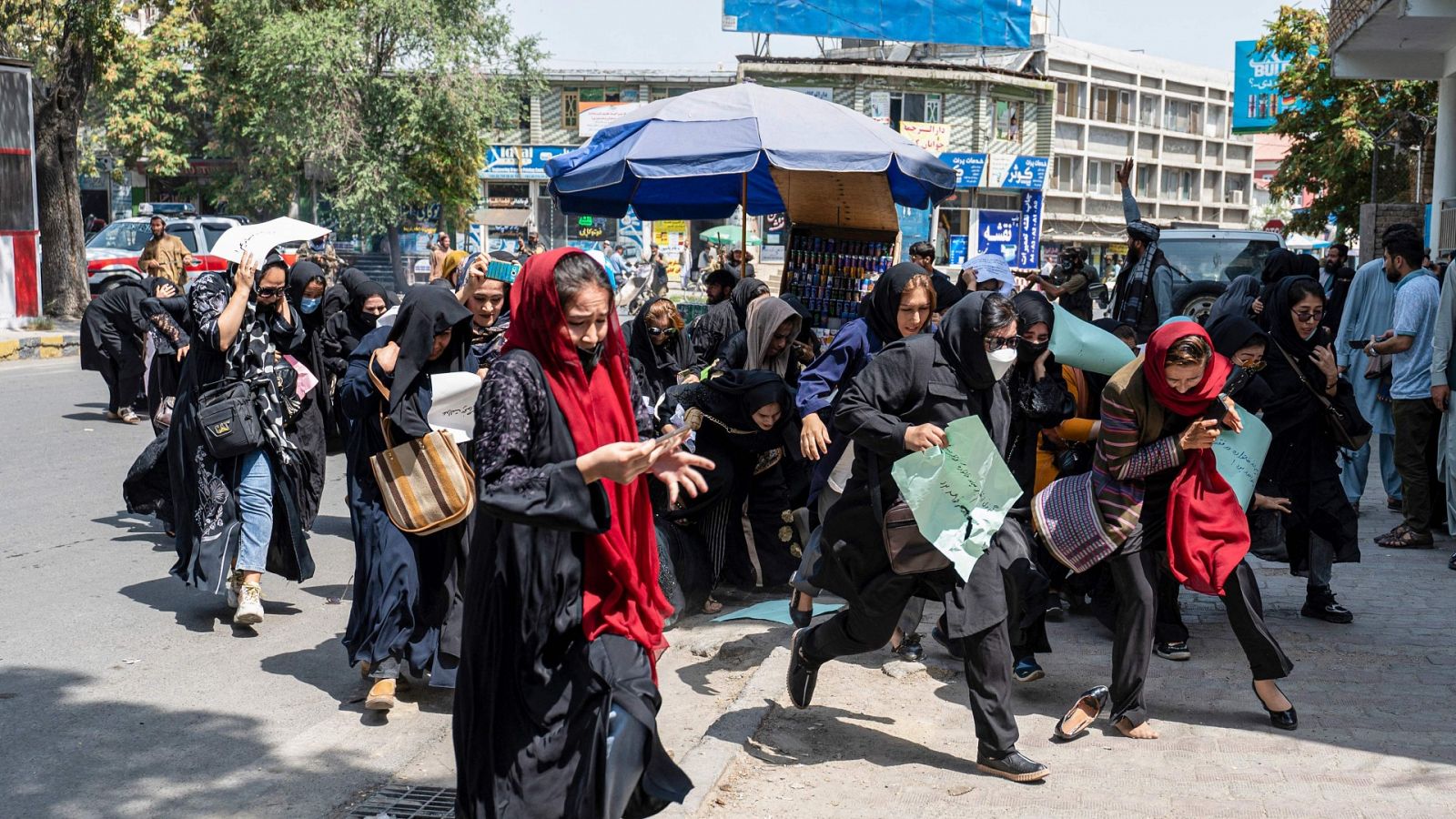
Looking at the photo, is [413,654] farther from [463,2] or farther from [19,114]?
[463,2]

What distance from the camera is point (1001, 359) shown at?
4523 mm

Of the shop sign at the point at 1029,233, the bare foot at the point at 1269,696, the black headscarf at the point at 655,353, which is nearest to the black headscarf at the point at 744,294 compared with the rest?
the black headscarf at the point at 655,353

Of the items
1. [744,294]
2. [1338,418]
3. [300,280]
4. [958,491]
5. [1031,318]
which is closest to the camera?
[958,491]

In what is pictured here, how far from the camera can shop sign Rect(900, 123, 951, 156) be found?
164 feet

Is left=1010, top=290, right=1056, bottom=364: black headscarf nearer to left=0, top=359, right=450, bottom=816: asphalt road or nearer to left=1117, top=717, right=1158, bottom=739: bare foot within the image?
left=1117, top=717, right=1158, bottom=739: bare foot

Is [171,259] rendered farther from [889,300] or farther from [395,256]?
[395,256]

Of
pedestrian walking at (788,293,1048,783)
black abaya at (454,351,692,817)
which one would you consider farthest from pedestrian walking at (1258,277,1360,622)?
black abaya at (454,351,692,817)

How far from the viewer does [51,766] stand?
4590mm

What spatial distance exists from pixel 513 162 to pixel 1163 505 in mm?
47586

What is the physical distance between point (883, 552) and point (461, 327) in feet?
5.91

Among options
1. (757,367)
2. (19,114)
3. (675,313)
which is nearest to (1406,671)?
(757,367)

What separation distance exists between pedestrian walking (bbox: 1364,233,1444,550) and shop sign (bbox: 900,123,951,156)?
4232 cm

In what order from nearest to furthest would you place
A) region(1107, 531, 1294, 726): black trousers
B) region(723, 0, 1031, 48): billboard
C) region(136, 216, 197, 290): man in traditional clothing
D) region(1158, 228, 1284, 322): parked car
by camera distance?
region(1107, 531, 1294, 726): black trousers
region(136, 216, 197, 290): man in traditional clothing
region(1158, 228, 1284, 322): parked car
region(723, 0, 1031, 48): billboard

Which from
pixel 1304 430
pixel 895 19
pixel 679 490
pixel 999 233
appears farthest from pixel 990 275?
pixel 999 233
